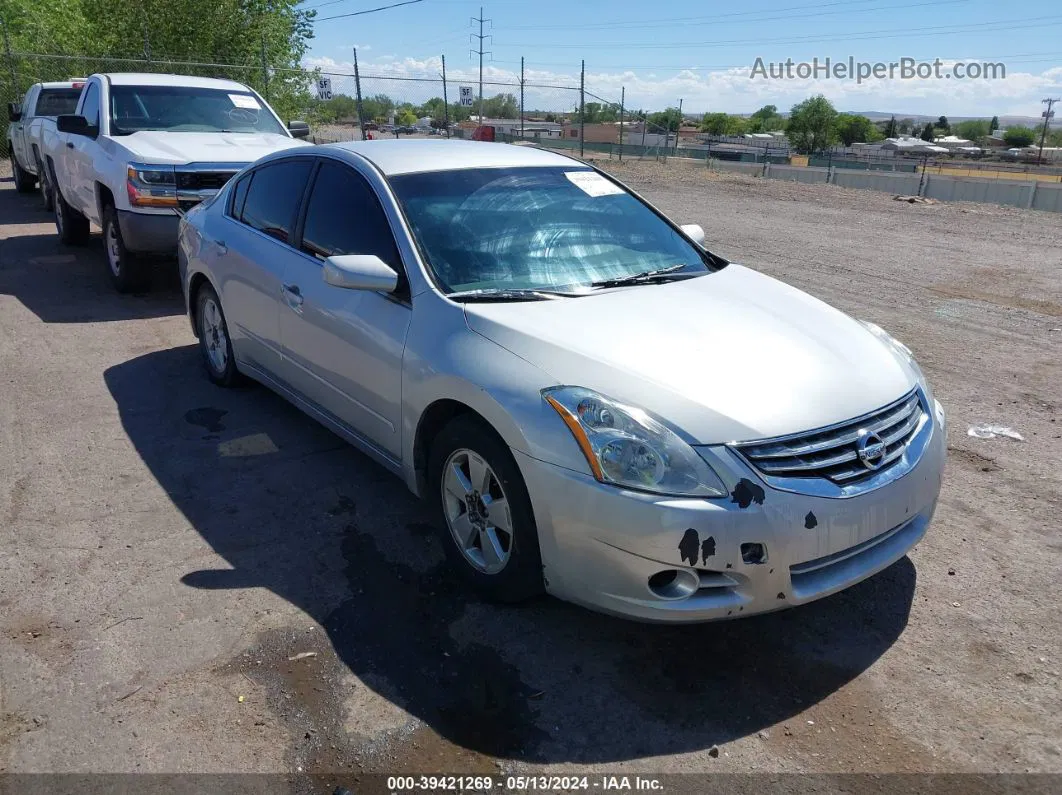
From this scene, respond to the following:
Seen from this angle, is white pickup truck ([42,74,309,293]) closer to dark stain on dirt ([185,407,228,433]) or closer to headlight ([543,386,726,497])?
dark stain on dirt ([185,407,228,433])

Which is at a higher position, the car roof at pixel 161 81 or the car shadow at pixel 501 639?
the car roof at pixel 161 81

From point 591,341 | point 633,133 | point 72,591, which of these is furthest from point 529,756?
point 633,133

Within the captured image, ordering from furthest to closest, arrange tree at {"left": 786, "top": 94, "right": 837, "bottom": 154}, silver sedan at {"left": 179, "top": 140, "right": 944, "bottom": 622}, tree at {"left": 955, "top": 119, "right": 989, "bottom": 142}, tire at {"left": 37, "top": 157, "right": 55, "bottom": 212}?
tree at {"left": 955, "top": 119, "right": 989, "bottom": 142} → tree at {"left": 786, "top": 94, "right": 837, "bottom": 154} → tire at {"left": 37, "top": 157, "right": 55, "bottom": 212} → silver sedan at {"left": 179, "top": 140, "right": 944, "bottom": 622}

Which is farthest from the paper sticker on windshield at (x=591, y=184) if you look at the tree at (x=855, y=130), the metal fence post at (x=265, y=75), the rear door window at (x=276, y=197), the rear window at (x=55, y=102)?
the tree at (x=855, y=130)

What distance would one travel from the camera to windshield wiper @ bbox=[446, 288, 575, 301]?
3545 mm

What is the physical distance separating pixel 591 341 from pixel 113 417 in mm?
3525

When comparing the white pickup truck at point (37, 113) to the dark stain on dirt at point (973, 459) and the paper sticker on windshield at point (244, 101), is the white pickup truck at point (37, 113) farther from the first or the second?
the dark stain on dirt at point (973, 459)

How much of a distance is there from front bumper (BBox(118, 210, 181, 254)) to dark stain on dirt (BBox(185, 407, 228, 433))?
291 cm

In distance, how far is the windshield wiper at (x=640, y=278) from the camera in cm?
384

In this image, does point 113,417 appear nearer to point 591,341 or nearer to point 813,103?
point 591,341

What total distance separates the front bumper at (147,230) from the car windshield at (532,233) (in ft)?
14.4

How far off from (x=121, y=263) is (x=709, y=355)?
6.84 metres

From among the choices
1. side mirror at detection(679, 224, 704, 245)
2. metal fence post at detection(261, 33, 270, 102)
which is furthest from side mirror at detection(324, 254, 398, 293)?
metal fence post at detection(261, 33, 270, 102)

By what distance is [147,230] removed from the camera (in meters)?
7.57
